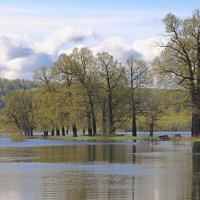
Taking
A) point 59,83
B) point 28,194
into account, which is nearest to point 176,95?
point 59,83

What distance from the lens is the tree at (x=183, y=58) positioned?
5856 centimetres

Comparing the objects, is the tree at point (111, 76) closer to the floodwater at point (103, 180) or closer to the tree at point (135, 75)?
the tree at point (135, 75)

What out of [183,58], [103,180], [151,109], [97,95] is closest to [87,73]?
[97,95]

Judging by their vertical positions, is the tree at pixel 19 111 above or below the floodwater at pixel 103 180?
above

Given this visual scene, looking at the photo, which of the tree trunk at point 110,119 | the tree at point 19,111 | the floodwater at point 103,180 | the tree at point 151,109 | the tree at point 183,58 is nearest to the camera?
the floodwater at point 103,180

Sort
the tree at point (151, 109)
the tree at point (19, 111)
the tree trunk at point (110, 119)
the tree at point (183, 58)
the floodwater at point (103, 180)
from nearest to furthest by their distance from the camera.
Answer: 1. the floodwater at point (103, 180)
2. the tree at point (183, 58)
3. the tree trunk at point (110, 119)
4. the tree at point (151, 109)
5. the tree at point (19, 111)

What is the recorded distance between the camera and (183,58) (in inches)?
2365

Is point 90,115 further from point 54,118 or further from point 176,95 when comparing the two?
point 176,95

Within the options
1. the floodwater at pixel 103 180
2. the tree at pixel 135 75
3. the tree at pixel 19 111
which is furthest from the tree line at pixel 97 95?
the floodwater at pixel 103 180

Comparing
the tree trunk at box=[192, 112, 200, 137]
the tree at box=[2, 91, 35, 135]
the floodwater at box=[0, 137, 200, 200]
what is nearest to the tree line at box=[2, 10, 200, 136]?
the tree trunk at box=[192, 112, 200, 137]

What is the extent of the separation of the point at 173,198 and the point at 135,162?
1528 cm

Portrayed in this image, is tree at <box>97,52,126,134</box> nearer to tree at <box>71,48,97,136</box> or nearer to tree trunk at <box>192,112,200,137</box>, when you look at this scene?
tree at <box>71,48,97,136</box>

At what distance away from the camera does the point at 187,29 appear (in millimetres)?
58750

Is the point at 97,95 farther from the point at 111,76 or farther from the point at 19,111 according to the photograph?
the point at 19,111
